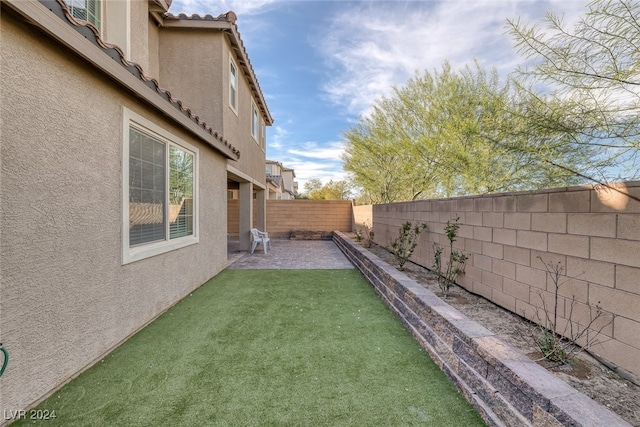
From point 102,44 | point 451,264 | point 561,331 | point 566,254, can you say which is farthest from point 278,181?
point 561,331

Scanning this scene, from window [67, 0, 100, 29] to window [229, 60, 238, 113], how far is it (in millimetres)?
3291

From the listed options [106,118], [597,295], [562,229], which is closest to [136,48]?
[106,118]

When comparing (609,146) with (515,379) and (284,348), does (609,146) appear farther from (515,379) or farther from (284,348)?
(284,348)

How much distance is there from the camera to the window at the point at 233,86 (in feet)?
25.7

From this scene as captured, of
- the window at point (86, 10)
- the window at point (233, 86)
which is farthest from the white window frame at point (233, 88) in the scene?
the window at point (86, 10)

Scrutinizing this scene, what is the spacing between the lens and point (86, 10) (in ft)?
15.0

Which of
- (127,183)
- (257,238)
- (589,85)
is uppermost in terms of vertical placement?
(589,85)

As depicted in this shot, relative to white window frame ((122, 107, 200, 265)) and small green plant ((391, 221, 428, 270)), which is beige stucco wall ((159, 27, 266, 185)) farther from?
small green plant ((391, 221, 428, 270))

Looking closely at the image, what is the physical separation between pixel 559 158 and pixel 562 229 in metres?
0.73

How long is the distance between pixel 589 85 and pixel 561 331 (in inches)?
92.6

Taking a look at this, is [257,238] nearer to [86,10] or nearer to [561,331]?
[86,10]

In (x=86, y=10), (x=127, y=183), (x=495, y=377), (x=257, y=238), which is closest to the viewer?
(x=495, y=377)

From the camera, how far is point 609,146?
7.55 ft

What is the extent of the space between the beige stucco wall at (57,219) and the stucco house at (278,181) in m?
15.5
